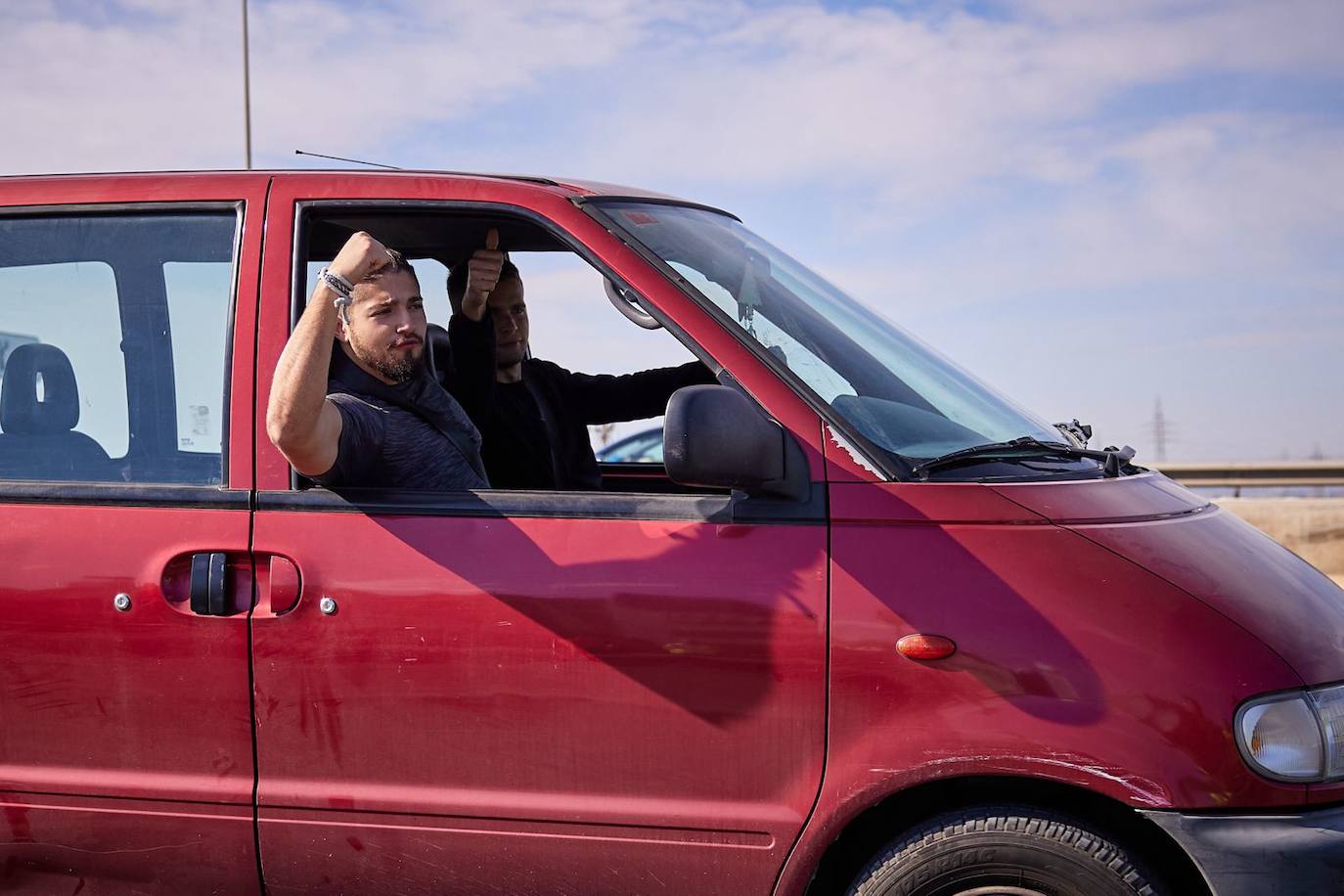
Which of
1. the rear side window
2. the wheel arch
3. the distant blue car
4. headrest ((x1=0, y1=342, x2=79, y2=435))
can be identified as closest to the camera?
Result: the wheel arch

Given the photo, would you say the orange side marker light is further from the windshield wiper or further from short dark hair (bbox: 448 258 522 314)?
short dark hair (bbox: 448 258 522 314)

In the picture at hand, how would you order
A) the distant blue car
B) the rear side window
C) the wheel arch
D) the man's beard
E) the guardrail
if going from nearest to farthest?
1. the wheel arch
2. the rear side window
3. the man's beard
4. the distant blue car
5. the guardrail

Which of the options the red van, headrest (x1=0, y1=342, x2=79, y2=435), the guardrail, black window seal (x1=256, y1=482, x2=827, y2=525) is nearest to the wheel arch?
the red van

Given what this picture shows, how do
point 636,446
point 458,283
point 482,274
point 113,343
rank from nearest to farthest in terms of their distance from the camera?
point 113,343
point 482,274
point 458,283
point 636,446

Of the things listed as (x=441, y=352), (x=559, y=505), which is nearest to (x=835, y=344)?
(x=559, y=505)

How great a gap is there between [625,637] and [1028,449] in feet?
3.27

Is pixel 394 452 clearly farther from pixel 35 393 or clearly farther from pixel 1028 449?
pixel 1028 449

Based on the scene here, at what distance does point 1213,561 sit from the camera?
8.11ft

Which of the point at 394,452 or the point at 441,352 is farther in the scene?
the point at 441,352

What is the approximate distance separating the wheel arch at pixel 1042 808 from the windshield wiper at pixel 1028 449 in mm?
607

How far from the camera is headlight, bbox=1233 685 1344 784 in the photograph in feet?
7.40

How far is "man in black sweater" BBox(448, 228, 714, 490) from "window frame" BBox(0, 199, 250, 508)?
0.80m

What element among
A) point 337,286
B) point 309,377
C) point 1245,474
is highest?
point 337,286

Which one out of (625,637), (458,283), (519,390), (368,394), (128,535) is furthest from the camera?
(519,390)
